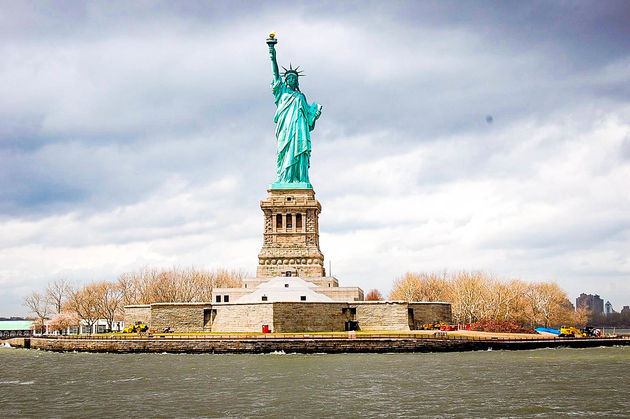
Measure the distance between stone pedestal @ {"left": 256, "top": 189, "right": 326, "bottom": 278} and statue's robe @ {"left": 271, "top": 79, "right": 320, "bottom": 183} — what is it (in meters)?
2.89

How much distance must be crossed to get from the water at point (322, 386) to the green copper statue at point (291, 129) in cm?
3486

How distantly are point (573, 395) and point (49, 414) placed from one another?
23.7 metres

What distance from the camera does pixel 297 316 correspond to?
219 feet

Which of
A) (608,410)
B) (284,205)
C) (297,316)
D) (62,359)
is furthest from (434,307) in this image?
(608,410)

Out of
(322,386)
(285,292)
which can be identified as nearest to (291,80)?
(285,292)

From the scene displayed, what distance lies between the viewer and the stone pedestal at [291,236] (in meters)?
81.8

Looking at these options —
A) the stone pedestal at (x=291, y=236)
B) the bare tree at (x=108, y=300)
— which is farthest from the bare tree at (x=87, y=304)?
the stone pedestal at (x=291, y=236)

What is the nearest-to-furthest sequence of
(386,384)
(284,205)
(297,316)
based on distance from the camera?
(386,384) → (297,316) → (284,205)

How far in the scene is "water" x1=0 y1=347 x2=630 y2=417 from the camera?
3125 centimetres

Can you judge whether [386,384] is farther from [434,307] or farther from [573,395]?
[434,307]

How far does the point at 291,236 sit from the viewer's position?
83312mm

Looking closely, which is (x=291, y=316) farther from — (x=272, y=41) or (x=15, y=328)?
(x=15, y=328)

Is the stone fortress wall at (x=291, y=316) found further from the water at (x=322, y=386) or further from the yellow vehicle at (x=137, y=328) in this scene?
the water at (x=322, y=386)

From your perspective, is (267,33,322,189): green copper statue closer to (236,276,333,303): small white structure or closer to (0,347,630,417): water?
(236,276,333,303): small white structure
